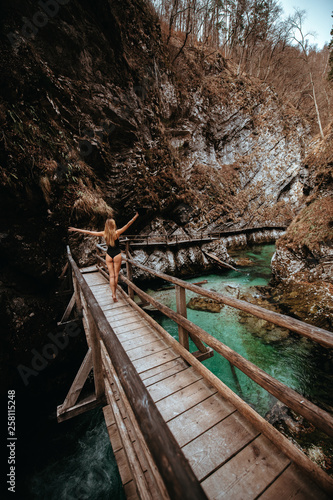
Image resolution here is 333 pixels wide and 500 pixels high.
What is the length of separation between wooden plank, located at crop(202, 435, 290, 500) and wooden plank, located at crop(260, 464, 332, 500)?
0.10 ft

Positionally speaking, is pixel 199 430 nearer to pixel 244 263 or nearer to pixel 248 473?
pixel 248 473

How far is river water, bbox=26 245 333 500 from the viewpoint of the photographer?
3650 millimetres

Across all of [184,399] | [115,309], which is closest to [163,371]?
[184,399]

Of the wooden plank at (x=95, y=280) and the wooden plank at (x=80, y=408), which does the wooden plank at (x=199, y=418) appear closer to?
the wooden plank at (x=80, y=408)

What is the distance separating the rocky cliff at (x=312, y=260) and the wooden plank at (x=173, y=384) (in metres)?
5.38

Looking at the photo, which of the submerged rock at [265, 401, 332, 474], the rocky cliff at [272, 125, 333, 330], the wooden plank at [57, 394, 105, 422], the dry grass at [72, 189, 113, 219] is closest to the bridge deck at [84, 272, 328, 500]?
the wooden plank at [57, 394, 105, 422]

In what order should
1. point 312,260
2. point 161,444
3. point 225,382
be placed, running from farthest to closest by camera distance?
point 312,260 → point 225,382 → point 161,444

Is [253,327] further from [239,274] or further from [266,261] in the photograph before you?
[266,261]

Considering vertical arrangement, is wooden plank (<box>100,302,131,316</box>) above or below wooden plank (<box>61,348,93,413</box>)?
above

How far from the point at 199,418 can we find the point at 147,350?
1364 mm

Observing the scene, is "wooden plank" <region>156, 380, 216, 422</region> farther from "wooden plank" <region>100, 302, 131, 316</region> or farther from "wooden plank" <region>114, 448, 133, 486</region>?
"wooden plank" <region>100, 302, 131, 316</region>

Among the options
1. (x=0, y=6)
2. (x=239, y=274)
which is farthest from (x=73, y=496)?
(x=0, y=6)

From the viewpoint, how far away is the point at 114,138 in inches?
A: 521

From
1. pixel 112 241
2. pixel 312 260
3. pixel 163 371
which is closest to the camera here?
pixel 163 371
